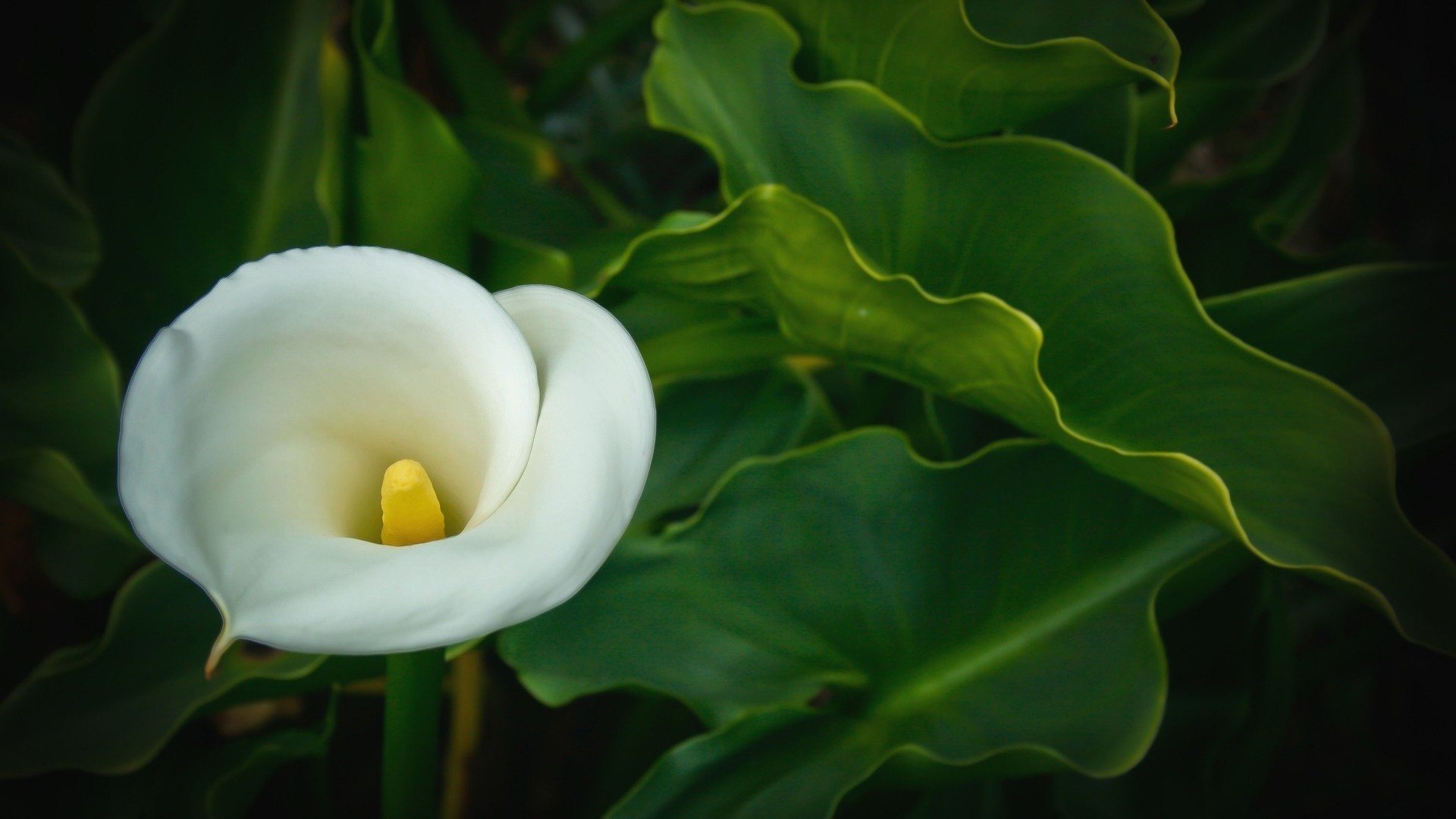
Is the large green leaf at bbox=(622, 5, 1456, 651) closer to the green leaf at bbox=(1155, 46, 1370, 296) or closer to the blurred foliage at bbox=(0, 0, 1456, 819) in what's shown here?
the blurred foliage at bbox=(0, 0, 1456, 819)

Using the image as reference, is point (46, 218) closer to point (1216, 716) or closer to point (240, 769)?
point (240, 769)

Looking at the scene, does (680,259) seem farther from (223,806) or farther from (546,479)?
(223,806)

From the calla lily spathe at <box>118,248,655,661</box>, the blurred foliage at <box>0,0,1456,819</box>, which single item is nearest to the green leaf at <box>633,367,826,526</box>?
the blurred foliage at <box>0,0,1456,819</box>

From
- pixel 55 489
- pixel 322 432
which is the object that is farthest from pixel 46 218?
pixel 322 432

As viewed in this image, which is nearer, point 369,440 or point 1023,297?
point 369,440

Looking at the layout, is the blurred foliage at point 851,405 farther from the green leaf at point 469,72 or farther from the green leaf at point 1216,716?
the green leaf at point 469,72
